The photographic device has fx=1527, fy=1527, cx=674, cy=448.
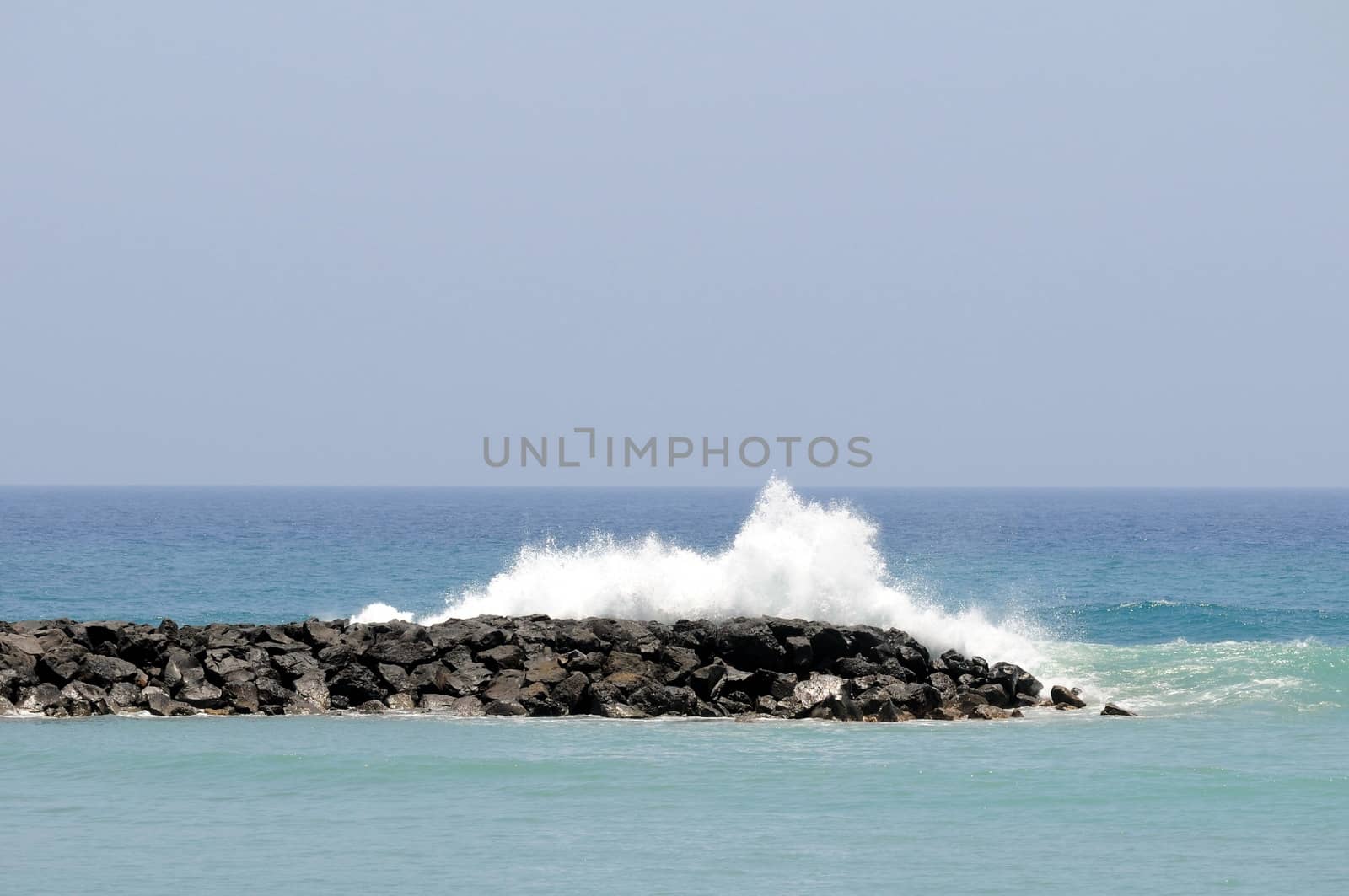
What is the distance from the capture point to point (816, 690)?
22.0 m

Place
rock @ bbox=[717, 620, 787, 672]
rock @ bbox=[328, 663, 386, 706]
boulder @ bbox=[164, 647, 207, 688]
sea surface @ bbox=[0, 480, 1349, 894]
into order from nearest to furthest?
1. sea surface @ bbox=[0, 480, 1349, 894]
2. rock @ bbox=[328, 663, 386, 706]
3. boulder @ bbox=[164, 647, 207, 688]
4. rock @ bbox=[717, 620, 787, 672]

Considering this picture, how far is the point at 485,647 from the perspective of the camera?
23.9 meters

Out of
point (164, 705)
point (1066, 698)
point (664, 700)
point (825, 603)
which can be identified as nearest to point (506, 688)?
point (664, 700)

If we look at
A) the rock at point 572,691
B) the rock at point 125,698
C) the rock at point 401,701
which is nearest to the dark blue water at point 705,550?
the rock at point 572,691

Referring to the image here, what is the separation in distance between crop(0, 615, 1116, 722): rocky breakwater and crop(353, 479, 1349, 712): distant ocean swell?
7.17ft

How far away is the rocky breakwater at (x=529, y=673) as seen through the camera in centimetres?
2175

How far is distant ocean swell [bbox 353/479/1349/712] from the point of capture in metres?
25.6

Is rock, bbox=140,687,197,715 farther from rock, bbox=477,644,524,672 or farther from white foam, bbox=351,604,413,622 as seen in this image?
white foam, bbox=351,604,413,622

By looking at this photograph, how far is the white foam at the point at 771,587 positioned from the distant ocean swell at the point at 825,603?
2 centimetres

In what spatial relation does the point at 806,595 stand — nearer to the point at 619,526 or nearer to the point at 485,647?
the point at 485,647

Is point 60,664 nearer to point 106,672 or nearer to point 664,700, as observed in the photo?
point 106,672

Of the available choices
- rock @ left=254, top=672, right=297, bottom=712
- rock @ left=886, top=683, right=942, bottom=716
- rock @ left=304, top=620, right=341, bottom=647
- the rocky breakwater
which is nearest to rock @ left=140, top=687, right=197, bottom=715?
the rocky breakwater

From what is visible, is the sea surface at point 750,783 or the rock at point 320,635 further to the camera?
the rock at point 320,635

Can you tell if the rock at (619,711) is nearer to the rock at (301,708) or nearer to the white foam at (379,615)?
the rock at (301,708)
